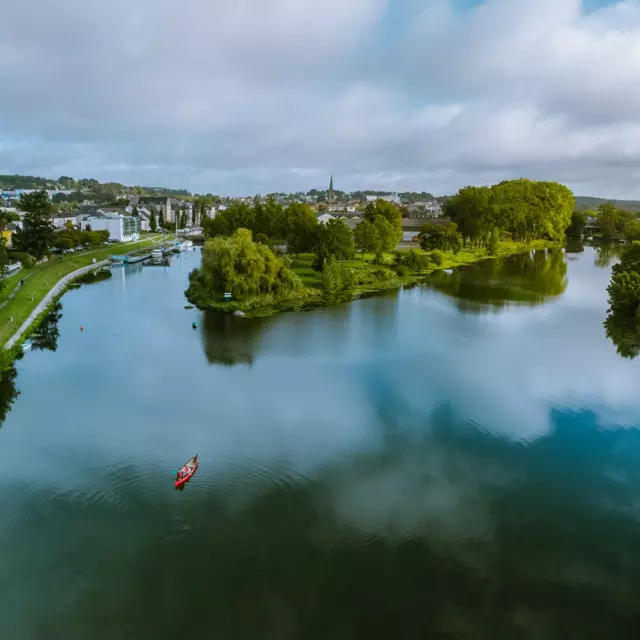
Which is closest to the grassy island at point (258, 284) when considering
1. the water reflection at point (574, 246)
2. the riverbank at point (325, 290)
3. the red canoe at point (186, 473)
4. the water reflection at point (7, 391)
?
the riverbank at point (325, 290)

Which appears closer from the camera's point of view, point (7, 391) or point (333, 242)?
point (7, 391)

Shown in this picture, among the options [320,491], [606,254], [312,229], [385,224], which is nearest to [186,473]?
[320,491]

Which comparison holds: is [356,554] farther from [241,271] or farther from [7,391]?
[241,271]

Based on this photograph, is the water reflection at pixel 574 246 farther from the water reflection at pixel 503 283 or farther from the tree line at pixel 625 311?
the tree line at pixel 625 311

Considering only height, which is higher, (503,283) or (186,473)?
(503,283)

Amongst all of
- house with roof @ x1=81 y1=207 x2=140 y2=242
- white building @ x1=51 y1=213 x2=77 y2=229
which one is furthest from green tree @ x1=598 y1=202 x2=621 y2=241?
white building @ x1=51 y1=213 x2=77 y2=229

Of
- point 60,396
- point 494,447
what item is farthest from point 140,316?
point 494,447

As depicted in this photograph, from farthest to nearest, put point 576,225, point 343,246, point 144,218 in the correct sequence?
point 144,218 < point 576,225 < point 343,246
